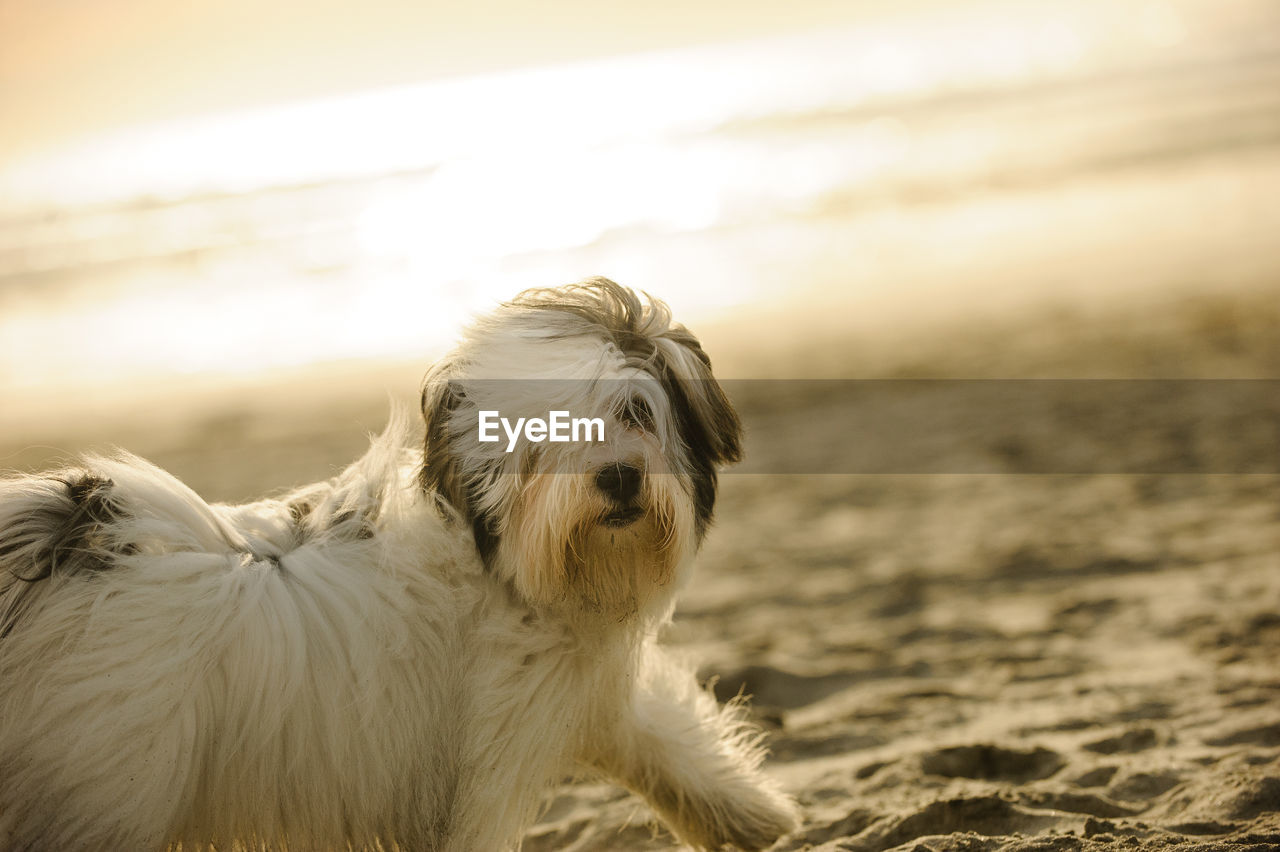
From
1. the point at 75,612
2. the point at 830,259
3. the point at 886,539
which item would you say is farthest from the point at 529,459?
the point at 830,259

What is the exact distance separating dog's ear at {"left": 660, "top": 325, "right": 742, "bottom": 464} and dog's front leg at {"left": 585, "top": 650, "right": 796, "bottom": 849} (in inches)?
32.3

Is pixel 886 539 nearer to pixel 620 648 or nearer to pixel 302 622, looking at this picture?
pixel 620 648

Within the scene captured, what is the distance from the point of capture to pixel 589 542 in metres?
2.99

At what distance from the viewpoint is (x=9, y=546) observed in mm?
2809

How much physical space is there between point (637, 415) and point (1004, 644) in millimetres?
2655

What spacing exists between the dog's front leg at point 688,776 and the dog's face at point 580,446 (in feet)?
2.03

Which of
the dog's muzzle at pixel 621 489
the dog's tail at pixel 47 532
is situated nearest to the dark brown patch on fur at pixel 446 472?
the dog's muzzle at pixel 621 489

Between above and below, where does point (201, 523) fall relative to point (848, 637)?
above

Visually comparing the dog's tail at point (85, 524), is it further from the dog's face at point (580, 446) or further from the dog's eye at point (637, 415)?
the dog's eye at point (637, 415)

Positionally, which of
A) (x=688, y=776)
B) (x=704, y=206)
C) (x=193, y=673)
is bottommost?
(x=688, y=776)

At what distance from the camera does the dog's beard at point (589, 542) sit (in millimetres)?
2918

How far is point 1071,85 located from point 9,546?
2345 centimetres

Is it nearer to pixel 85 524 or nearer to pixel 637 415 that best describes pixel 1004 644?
pixel 637 415

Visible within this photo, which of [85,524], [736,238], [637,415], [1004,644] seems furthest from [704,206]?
[85,524]
